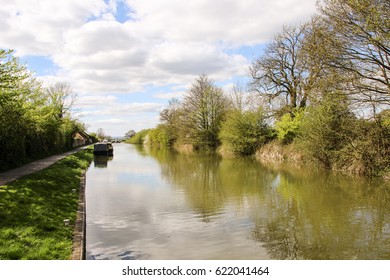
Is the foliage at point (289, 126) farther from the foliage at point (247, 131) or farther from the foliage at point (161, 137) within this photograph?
the foliage at point (161, 137)

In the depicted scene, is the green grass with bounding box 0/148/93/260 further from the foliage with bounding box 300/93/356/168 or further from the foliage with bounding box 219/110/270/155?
the foliage with bounding box 219/110/270/155

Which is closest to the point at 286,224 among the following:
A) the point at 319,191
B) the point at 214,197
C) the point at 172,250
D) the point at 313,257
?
the point at 313,257

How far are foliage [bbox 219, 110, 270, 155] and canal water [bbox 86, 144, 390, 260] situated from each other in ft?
55.5

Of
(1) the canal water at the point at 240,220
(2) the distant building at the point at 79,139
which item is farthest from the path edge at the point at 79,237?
(2) the distant building at the point at 79,139

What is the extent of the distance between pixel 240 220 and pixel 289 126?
20.2 metres

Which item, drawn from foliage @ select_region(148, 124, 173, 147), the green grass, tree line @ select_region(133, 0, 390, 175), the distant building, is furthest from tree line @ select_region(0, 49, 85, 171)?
foliage @ select_region(148, 124, 173, 147)

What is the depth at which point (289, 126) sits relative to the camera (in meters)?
29.1

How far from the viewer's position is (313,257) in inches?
288

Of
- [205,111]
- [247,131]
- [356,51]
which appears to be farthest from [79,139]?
[356,51]

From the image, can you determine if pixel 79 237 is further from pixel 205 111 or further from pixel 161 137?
pixel 161 137

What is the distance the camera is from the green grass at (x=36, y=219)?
6727 mm

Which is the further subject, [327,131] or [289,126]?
[289,126]

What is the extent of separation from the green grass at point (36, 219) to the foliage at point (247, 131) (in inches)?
903

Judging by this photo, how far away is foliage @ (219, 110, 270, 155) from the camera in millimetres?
34312
